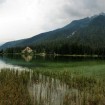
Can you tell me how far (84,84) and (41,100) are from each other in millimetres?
11749

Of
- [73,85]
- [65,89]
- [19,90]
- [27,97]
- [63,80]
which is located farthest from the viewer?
[63,80]

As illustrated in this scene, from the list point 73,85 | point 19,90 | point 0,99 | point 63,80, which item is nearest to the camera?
point 0,99

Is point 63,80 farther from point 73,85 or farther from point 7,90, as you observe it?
point 7,90

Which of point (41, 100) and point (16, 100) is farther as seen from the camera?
point (41, 100)

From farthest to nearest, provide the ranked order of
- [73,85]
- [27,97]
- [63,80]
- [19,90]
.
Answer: [63,80], [73,85], [19,90], [27,97]

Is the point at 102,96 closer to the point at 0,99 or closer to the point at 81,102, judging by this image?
the point at 81,102

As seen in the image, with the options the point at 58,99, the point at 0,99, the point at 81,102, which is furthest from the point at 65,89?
the point at 0,99

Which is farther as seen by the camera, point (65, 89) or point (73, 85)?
point (73, 85)

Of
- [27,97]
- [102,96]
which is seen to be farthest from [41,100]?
[102,96]

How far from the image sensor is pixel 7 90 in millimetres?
20125

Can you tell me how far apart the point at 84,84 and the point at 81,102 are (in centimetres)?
1084

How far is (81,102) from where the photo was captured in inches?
816

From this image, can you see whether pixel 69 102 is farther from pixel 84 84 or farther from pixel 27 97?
pixel 84 84

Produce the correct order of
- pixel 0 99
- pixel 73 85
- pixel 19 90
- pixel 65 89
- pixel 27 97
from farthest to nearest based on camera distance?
pixel 73 85, pixel 65 89, pixel 19 90, pixel 27 97, pixel 0 99
